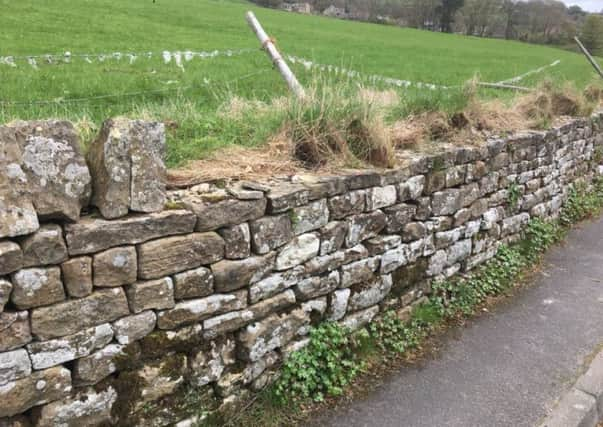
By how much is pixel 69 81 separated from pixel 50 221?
4597mm

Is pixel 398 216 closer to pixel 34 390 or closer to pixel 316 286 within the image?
pixel 316 286

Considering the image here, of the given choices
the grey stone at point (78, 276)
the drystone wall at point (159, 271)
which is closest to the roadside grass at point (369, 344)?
the drystone wall at point (159, 271)

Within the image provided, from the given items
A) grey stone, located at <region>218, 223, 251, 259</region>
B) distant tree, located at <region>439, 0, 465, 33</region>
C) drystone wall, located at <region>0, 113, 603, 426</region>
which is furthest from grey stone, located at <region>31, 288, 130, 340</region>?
distant tree, located at <region>439, 0, 465, 33</region>

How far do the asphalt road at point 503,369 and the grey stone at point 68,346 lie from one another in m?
1.73

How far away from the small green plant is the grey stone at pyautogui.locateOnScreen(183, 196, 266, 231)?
121cm

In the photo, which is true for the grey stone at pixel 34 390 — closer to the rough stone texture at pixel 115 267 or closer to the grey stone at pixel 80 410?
the grey stone at pixel 80 410

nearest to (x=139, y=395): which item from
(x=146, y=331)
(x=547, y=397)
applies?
(x=146, y=331)

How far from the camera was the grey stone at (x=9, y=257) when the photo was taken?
7.95ft

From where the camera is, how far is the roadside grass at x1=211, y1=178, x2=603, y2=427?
12.4 ft

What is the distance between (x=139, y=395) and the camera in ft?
10.0

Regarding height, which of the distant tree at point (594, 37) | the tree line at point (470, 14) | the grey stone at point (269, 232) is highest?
the tree line at point (470, 14)

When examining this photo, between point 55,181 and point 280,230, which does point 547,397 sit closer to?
point 280,230

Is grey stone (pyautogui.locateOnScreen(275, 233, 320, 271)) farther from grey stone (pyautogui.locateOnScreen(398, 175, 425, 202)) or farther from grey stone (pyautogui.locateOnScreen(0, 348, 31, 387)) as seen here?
grey stone (pyautogui.locateOnScreen(0, 348, 31, 387))

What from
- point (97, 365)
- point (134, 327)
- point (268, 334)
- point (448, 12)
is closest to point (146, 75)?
point (268, 334)
